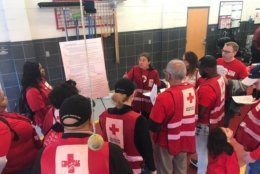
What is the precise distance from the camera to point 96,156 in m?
1.11

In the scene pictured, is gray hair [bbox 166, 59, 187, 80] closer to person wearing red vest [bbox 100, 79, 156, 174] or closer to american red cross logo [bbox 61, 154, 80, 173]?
person wearing red vest [bbox 100, 79, 156, 174]

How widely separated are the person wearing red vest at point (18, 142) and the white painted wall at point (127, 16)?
269cm

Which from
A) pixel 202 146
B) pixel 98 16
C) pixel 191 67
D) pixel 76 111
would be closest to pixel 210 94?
pixel 191 67

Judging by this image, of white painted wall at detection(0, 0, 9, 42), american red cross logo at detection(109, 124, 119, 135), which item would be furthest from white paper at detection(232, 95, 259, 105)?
white painted wall at detection(0, 0, 9, 42)

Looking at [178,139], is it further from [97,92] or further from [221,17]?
[221,17]

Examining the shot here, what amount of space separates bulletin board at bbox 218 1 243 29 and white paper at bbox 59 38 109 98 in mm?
5570

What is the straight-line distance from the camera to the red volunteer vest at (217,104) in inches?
89.3

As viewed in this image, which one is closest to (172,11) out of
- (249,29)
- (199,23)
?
(199,23)

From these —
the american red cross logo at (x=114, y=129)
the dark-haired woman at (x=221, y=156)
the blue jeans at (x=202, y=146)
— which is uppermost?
the american red cross logo at (x=114, y=129)

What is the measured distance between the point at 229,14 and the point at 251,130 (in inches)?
248

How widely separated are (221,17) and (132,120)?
6.47 meters

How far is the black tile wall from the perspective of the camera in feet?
13.2

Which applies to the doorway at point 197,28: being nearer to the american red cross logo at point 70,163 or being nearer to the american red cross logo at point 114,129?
the american red cross logo at point 114,129

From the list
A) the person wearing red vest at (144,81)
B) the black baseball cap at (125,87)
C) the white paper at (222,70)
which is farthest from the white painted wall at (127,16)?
the black baseball cap at (125,87)
